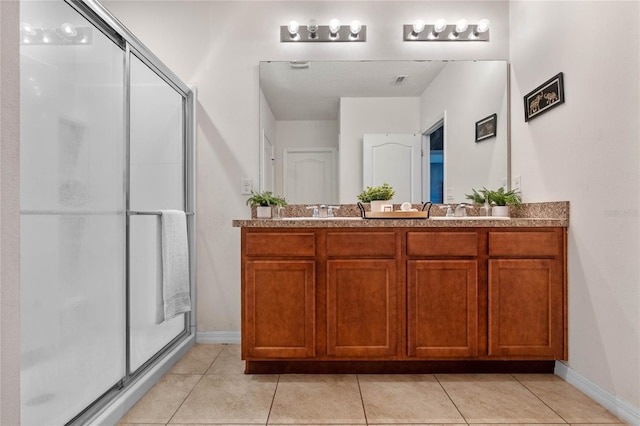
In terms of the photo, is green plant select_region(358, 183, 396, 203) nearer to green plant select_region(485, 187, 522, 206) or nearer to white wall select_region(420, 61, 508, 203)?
white wall select_region(420, 61, 508, 203)

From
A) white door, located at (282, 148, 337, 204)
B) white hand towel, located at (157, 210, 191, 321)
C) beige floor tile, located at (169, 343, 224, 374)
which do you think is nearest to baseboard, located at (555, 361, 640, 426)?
white door, located at (282, 148, 337, 204)

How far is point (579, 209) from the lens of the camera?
1932 mm

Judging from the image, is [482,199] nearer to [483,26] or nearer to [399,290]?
[399,290]

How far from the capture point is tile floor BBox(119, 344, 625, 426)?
5.39ft

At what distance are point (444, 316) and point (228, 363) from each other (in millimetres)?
1307

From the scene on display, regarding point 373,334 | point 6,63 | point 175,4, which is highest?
point 175,4

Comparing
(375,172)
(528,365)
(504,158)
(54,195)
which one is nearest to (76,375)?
(54,195)

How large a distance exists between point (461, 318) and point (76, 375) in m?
1.79

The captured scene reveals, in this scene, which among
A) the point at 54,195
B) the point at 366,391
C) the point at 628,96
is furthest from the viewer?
the point at 366,391

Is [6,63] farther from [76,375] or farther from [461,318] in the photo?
[461,318]

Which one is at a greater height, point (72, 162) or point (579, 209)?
point (72, 162)

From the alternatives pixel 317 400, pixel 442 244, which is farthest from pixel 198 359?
pixel 442 244

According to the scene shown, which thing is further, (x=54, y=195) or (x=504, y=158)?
(x=504, y=158)

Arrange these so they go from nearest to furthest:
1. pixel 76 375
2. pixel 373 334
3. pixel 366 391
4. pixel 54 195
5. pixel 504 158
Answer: pixel 54 195 < pixel 76 375 < pixel 366 391 < pixel 373 334 < pixel 504 158
